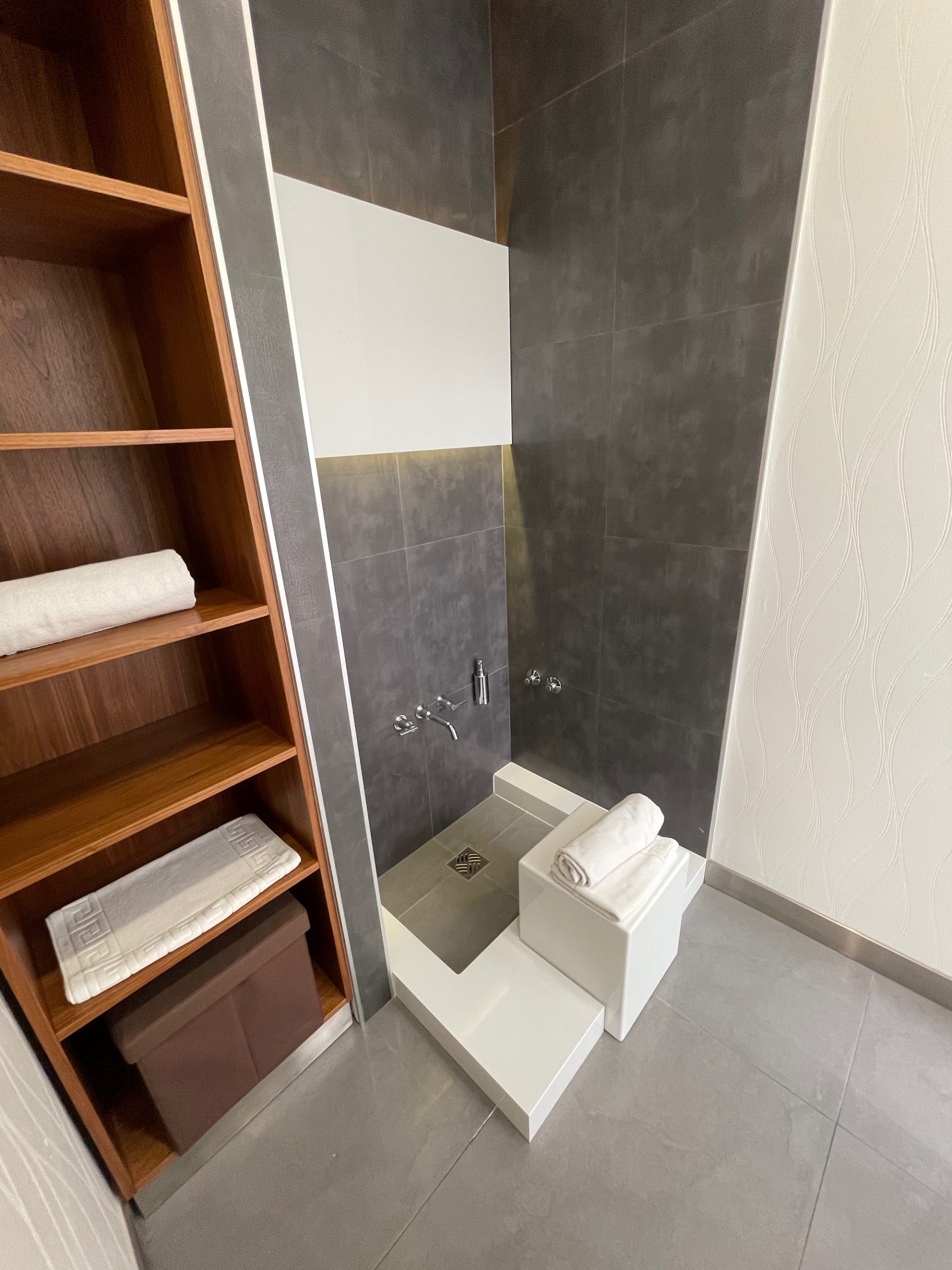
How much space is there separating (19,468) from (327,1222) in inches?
62.0

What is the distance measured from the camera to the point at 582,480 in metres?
1.72

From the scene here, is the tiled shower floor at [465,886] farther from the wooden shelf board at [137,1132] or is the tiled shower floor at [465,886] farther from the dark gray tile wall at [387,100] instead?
the dark gray tile wall at [387,100]

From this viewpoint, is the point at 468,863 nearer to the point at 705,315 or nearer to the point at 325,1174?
the point at 325,1174

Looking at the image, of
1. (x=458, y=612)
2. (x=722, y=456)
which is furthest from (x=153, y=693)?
(x=722, y=456)

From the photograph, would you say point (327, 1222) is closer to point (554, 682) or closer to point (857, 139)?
point (554, 682)

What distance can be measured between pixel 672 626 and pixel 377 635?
0.90 m

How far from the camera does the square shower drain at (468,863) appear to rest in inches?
76.6

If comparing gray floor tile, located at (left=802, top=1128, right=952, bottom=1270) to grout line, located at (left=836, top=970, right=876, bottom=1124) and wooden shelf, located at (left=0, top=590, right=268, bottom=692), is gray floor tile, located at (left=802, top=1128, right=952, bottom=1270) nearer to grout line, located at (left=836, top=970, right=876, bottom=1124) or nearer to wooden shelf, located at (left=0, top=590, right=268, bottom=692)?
grout line, located at (left=836, top=970, right=876, bottom=1124)

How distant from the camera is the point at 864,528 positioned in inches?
49.7

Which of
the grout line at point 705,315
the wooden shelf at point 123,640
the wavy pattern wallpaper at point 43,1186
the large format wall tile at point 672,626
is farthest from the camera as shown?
the large format wall tile at point 672,626

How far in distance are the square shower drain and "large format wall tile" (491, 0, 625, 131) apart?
2.31m

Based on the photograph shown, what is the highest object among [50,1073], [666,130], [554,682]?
[666,130]

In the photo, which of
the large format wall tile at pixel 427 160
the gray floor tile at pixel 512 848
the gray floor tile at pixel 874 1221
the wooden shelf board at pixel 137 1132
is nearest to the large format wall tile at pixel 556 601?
the gray floor tile at pixel 512 848

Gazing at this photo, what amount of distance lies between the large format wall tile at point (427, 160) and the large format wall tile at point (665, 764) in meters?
1.56
